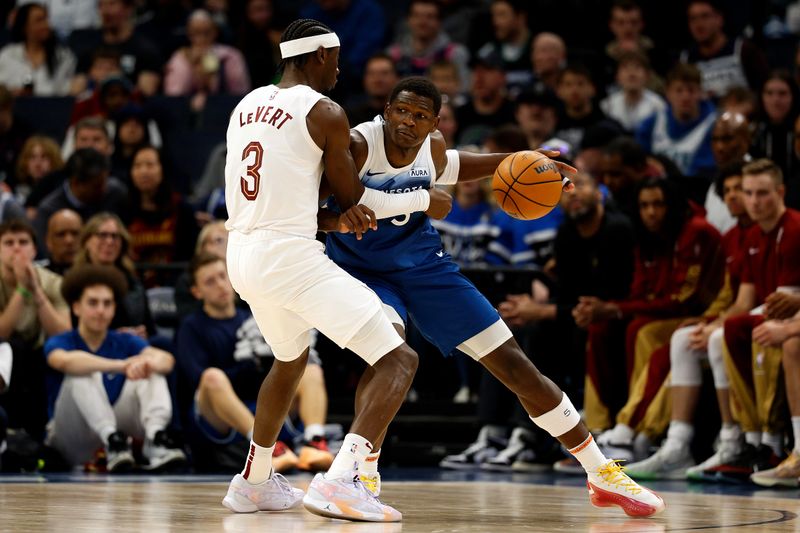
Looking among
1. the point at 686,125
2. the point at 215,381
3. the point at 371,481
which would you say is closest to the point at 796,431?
the point at 371,481

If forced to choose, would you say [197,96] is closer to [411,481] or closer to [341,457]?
[411,481]

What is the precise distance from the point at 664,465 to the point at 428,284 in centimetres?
306

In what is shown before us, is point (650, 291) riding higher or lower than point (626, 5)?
lower

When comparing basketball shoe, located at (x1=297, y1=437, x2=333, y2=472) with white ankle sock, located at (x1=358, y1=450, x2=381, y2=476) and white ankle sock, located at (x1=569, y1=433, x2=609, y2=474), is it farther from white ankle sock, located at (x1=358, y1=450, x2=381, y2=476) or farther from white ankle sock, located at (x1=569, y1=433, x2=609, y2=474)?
white ankle sock, located at (x1=358, y1=450, x2=381, y2=476)

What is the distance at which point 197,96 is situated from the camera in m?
12.3

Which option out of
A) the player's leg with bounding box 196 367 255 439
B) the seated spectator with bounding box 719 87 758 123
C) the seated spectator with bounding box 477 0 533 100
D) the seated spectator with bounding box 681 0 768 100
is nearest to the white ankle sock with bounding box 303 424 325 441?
the player's leg with bounding box 196 367 255 439

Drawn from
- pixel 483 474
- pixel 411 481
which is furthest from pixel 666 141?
pixel 411 481

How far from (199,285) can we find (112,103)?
3.70m

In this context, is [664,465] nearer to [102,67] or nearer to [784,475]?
[784,475]

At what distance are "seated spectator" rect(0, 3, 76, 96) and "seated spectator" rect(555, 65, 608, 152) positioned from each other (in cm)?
519

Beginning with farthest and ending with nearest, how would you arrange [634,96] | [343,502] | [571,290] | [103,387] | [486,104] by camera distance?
[486,104] → [634,96] → [571,290] → [103,387] → [343,502]

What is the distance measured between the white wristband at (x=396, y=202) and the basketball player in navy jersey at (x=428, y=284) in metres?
0.16

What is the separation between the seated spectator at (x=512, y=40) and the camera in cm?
1209

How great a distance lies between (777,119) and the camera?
31.2 feet
